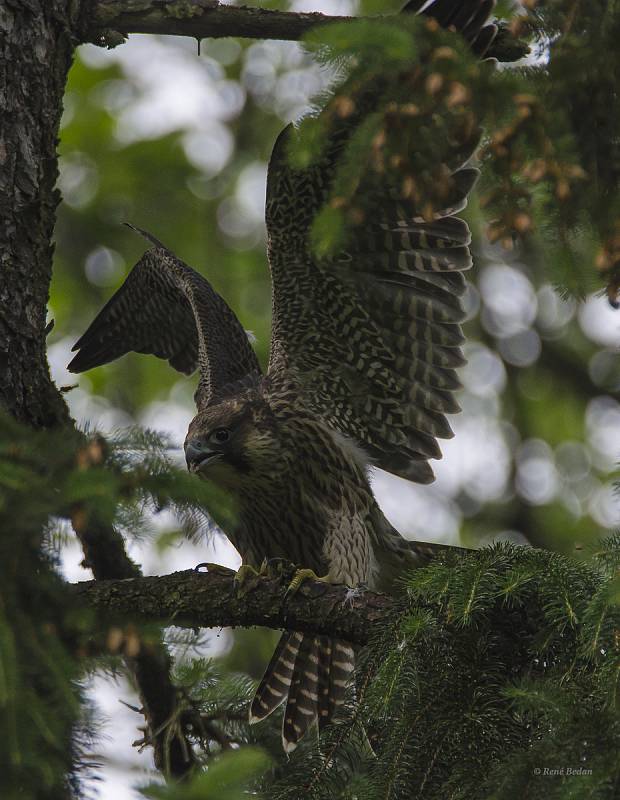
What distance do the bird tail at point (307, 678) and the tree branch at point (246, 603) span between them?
1298mm

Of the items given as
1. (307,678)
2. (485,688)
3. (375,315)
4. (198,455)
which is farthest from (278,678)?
(485,688)

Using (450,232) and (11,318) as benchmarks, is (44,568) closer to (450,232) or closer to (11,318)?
(11,318)

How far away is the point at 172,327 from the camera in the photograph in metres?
6.02

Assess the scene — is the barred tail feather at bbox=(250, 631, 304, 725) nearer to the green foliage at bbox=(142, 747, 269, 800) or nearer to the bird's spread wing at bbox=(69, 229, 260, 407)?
the bird's spread wing at bbox=(69, 229, 260, 407)

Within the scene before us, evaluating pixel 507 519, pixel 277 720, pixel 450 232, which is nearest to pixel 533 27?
pixel 450 232

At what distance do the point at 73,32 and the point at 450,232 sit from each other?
182cm

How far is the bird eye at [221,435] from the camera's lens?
482 centimetres

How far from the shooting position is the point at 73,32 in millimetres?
3844

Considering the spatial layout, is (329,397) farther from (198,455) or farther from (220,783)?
(220,783)

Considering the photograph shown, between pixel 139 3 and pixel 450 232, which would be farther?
pixel 450 232

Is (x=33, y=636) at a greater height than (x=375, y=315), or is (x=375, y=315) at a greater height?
(x=375, y=315)

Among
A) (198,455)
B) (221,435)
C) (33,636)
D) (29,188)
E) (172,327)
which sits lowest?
(33,636)

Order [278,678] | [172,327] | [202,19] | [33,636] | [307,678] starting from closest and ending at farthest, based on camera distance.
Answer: [33,636], [202,19], [278,678], [307,678], [172,327]

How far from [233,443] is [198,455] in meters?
0.17
